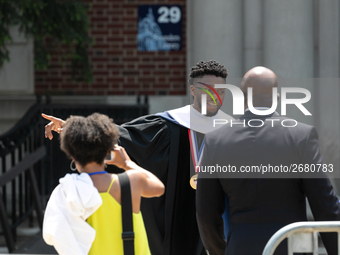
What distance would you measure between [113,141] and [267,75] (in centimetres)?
86

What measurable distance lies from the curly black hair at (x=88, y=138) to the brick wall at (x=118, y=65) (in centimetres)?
590

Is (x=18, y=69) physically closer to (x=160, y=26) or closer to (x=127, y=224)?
(x=160, y=26)

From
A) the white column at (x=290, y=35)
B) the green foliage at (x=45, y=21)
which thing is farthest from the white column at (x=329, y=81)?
the green foliage at (x=45, y=21)

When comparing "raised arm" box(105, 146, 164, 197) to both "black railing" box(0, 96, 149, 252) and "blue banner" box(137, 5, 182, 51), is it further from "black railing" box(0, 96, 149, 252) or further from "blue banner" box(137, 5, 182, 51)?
"blue banner" box(137, 5, 182, 51)

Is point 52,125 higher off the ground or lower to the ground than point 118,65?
lower

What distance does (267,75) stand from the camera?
2432 mm

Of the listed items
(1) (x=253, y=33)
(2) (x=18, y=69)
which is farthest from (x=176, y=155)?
(2) (x=18, y=69)

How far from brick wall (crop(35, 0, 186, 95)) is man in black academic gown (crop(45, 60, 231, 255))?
4320mm

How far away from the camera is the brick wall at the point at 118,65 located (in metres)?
8.02

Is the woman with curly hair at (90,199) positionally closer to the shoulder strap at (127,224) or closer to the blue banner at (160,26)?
the shoulder strap at (127,224)

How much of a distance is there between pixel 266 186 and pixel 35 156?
431 cm

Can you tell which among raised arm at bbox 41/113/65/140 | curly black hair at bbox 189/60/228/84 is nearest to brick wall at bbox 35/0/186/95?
curly black hair at bbox 189/60/228/84

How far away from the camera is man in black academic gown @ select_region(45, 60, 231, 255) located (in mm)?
3580

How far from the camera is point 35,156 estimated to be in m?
6.00
